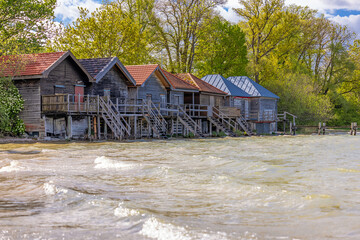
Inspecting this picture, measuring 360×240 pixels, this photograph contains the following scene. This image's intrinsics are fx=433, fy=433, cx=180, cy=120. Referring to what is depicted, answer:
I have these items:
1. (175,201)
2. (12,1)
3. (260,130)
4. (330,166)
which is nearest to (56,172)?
(175,201)

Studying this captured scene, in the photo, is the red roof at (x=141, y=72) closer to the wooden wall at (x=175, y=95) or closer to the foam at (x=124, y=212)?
the wooden wall at (x=175, y=95)

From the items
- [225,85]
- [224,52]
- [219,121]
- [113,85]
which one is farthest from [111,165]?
[224,52]

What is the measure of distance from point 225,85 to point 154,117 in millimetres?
16089

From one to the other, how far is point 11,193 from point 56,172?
10.1 ft

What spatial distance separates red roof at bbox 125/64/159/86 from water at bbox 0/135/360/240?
2108 centimetres

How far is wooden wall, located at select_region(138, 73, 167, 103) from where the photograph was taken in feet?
118

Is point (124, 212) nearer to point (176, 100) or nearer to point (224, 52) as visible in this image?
point (176, 100)

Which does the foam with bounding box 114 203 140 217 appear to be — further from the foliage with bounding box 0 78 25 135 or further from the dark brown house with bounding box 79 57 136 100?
the dark brown house with bounding box 79 57 136 100

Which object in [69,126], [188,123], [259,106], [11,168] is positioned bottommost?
[11,168]

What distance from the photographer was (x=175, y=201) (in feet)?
27.8

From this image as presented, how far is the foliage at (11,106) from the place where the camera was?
26.2 meters

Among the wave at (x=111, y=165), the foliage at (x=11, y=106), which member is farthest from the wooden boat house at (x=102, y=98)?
the wave at (x=111, y=165)

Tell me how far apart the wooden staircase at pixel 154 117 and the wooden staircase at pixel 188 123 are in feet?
7.01

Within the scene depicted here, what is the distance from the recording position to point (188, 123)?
3828 centimetres
